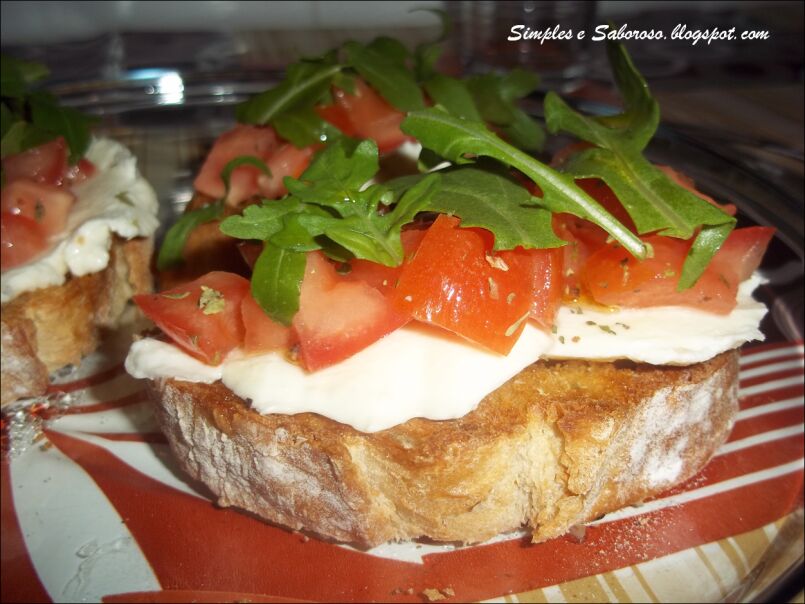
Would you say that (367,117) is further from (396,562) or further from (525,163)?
(396,562)

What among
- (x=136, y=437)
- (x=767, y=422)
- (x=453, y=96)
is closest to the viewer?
(x=767, y=422)

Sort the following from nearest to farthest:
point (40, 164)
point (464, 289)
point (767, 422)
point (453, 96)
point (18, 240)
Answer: point (464, 289) → point (767, 422) → point (18, 240) → point (40, 164) → point (453, 96)

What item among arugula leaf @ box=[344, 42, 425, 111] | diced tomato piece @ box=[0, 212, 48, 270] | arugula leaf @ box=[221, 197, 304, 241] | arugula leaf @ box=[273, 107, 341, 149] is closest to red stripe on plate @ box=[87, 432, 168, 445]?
diced tomato piece @ box=[0, 212, 48, 270]

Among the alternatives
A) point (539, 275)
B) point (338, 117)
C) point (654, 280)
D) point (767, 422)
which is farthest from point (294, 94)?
point (767, 422)

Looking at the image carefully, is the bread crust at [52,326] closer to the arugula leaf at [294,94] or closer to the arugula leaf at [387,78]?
the arugula leaf at [294,94]

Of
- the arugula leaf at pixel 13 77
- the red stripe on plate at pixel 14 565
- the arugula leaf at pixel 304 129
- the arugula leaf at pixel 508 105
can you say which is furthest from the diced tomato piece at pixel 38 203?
the arugula leaf at pixel 508 105

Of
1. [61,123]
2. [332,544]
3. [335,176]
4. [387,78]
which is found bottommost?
[332,544]
